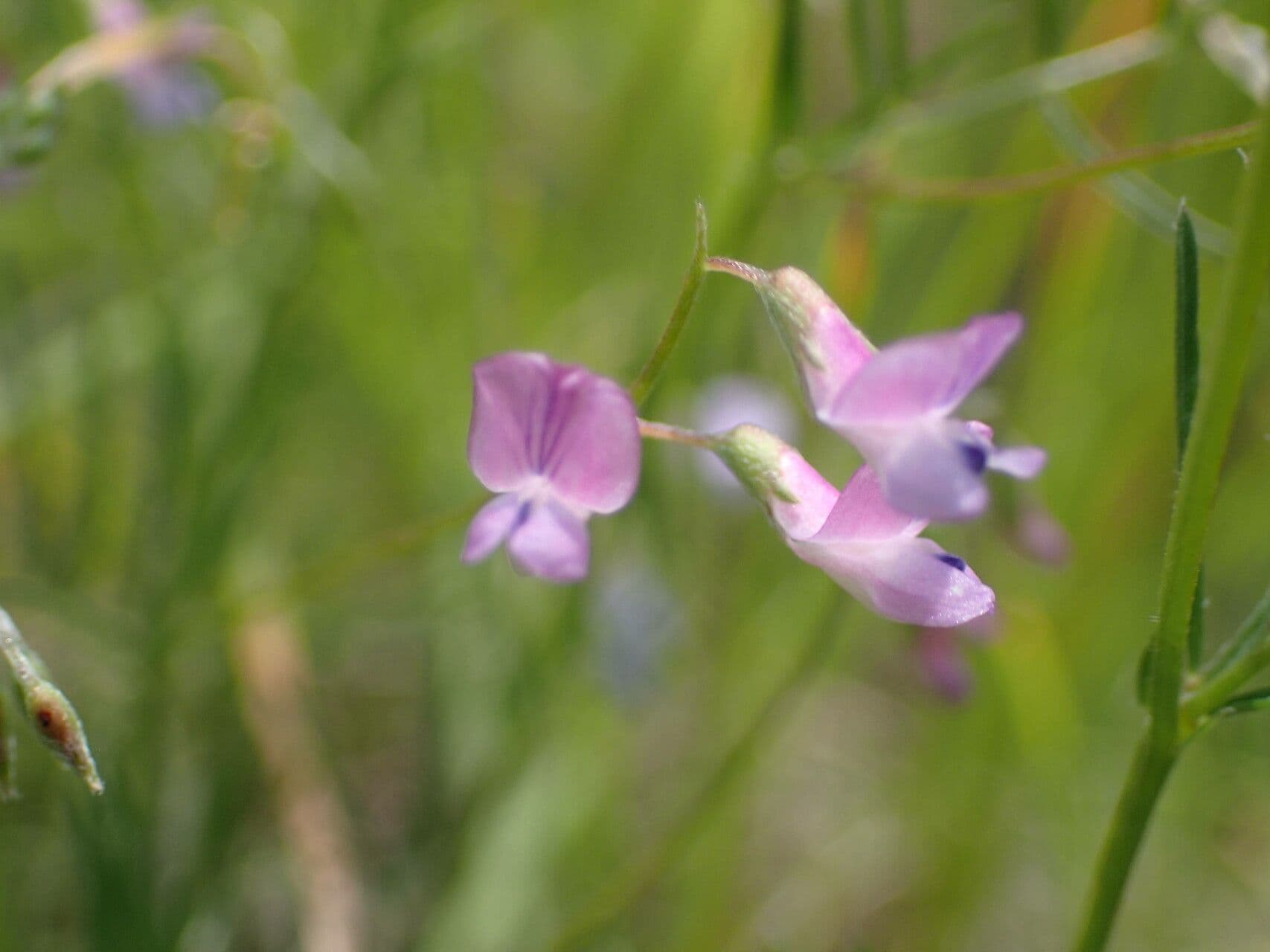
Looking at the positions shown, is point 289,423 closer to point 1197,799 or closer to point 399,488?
point 399,488

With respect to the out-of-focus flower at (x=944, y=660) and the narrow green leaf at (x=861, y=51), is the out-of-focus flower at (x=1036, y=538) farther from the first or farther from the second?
the narrow green leaf at (x=861, y=51)

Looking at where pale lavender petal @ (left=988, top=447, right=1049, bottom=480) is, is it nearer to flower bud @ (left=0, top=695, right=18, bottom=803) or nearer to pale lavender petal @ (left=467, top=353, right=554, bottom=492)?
pale lavender petal @ (left=467, top=353, right=554, bottom=492)

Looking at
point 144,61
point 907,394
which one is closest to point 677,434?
point 907,394

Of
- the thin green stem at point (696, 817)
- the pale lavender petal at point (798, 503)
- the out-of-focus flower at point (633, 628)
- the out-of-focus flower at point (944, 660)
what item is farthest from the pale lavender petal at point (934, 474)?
the out-of-focus flower at point (633, 628)

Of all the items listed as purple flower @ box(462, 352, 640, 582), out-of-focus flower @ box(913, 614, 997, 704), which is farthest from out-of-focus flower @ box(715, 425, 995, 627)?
out-of-focus flower @ box(913, 614, 997, 704)

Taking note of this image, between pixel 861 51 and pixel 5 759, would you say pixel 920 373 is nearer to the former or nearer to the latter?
pixel 5 759

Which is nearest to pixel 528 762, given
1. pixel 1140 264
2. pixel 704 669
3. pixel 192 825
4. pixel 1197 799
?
pixel 704 669
